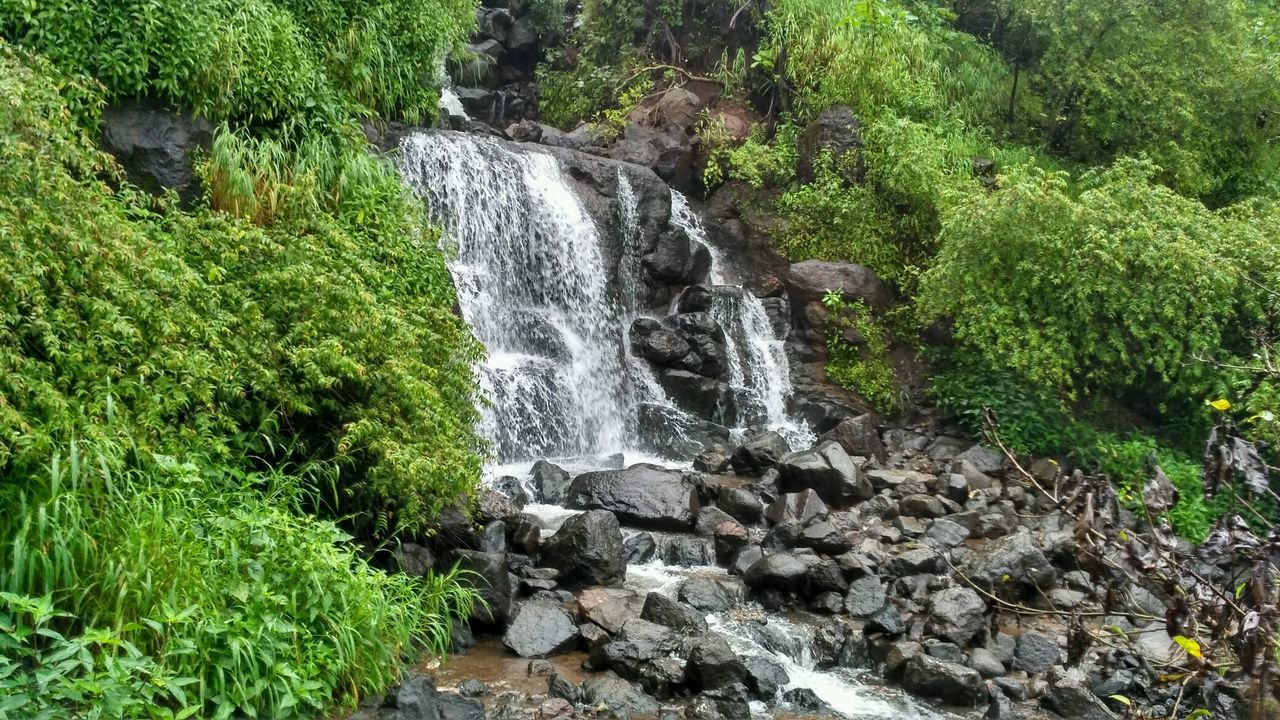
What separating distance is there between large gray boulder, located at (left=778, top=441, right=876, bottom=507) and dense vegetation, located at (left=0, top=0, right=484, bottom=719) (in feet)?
16.4

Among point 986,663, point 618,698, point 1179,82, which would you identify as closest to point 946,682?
point 986,663

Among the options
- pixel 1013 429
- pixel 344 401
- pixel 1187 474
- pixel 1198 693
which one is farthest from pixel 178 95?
pixel 1187 474

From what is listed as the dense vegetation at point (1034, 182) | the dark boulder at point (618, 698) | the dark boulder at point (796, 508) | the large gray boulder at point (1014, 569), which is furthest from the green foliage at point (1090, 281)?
the dark boulder at point (618, 698)

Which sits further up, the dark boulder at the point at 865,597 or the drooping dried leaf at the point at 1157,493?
the drooping dried leaf at the point at 1157,493

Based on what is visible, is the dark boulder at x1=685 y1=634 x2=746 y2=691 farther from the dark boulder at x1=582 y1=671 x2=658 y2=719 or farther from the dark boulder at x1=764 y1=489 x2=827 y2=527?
the dark boulder at x1=764 y1=489 x2=827 y2=527

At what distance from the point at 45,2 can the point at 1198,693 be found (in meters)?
10.5

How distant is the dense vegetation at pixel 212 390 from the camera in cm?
532

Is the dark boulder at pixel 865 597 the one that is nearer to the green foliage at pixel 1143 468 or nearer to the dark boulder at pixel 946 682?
the dark boulder at pixel 946 682

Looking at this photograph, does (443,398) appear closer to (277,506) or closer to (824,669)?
(277,506)

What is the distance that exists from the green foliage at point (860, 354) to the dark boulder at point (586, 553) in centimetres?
802

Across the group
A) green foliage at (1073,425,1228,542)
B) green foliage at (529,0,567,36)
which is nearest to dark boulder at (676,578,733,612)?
green foliage at (1073,425,1228,542)

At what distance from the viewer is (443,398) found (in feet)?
28.3

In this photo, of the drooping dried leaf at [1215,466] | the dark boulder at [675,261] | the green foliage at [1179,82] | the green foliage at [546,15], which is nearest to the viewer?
the drooping dried leaf at [1215,466]

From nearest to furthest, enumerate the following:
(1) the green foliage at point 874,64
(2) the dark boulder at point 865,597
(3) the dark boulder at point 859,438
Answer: (2) the dark boulder at point 865,597
(3) the dark boulder at point 859,438
(1) the green foliage at point 874,64
